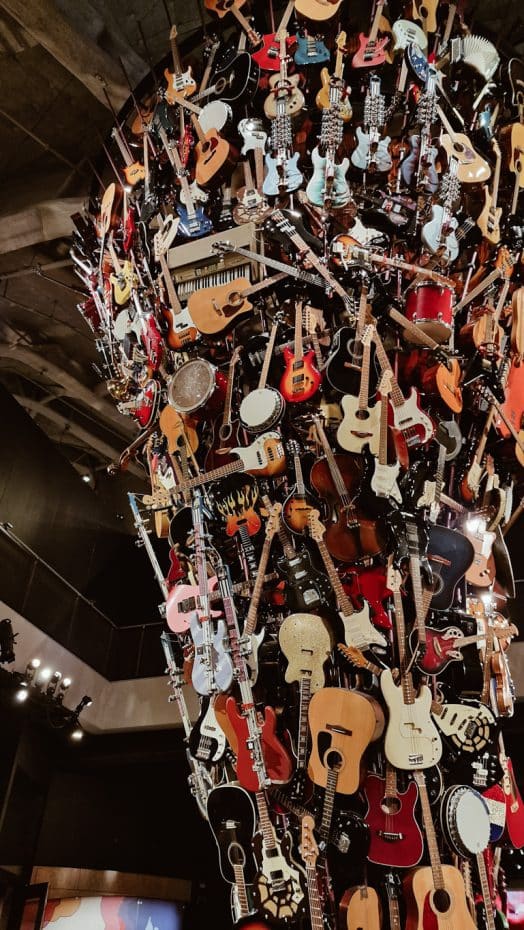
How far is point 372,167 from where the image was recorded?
419 cm

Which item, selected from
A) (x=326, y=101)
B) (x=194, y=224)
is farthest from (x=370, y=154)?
(x=194, y=224)

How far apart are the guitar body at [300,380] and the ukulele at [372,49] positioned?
6.46 feet

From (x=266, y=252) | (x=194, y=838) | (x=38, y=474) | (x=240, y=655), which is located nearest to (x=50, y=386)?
A: (x=38, y=474)

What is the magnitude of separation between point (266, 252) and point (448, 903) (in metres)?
3.32

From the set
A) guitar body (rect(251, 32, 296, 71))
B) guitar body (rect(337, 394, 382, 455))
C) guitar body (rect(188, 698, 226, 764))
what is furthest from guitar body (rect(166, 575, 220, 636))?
guitar body (rect(251, 32, 296, 71))

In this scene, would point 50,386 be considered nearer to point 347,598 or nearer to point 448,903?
point 347,598

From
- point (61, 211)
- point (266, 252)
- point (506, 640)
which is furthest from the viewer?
point (61, 211)

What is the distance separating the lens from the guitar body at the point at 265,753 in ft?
10.7

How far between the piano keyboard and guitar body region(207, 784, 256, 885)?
2.73m

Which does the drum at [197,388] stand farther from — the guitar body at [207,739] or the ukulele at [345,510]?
the guitar body at [207,739]

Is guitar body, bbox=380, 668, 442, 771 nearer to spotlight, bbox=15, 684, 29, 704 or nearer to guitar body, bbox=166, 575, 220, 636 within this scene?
guitar body, bbox=166, 575, 220, 636

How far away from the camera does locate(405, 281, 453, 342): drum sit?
3843mm

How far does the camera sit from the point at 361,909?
9.64 ft

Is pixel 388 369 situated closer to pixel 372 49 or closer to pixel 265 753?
pixel 265 753
